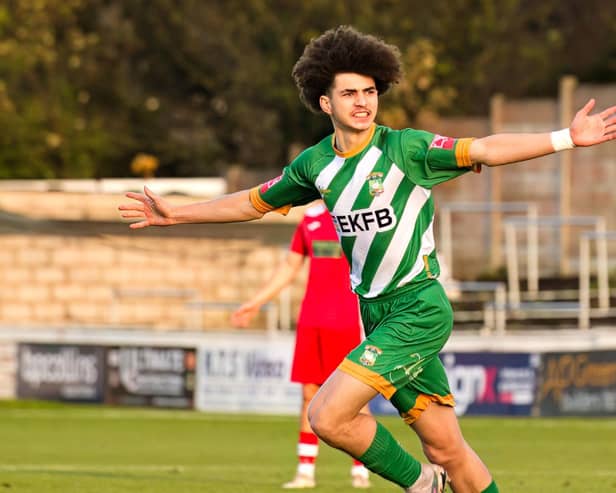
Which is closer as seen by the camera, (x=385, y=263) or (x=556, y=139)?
(x=556, y=139)

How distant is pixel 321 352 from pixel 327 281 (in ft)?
1.65

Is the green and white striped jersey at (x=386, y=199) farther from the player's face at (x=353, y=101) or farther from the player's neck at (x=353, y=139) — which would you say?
the player's face at (x=353, y=101)

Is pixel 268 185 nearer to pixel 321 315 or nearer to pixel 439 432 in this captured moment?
pixel 439 432

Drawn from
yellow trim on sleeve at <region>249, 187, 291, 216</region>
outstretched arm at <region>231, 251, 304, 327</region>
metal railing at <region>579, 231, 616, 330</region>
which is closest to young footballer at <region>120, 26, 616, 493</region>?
yellow trim on sleeve at <region>249, 187, 291, 216</region>

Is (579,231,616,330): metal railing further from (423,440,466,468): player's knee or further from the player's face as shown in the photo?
the player's face

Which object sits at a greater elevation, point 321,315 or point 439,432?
point 321,315

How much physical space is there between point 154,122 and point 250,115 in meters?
5.80

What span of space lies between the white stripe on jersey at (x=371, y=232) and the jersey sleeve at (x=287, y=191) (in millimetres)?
434

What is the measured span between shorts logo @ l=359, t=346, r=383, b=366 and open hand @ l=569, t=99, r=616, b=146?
134cm

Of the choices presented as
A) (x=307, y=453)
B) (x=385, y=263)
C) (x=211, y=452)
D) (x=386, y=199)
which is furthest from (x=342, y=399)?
(x=211, y=452)

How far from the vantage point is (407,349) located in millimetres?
7445

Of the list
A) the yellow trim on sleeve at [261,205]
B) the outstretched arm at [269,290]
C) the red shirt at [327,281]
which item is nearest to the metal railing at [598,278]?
the outstretched arm at [269,290]

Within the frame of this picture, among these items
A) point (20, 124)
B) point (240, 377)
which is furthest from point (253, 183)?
point (240, 377)

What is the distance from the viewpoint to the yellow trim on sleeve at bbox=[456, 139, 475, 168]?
23.8ft
